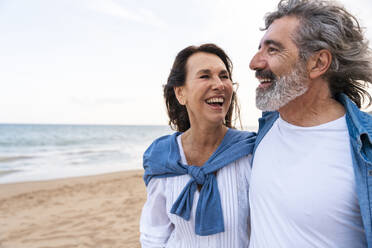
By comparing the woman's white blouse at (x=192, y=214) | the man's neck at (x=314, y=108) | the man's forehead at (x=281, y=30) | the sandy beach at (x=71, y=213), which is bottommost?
the sandy beach at (x=71, y=213)

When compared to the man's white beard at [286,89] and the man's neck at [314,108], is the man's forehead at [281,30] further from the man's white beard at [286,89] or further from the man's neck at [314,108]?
the man's neck at [314,108]

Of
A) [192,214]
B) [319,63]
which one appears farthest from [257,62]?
[192,214]

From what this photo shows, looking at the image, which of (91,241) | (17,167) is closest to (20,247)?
(91,241)

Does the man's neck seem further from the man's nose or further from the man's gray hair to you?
the man's nose

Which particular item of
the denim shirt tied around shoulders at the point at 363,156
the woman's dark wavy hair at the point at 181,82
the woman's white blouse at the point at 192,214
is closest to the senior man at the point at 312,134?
the denim shirt tied around shoulders at the point at 363,156

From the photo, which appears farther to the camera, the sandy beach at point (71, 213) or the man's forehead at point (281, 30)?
the sandy beach at point (71, 213)

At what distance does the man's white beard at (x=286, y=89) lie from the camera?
1.84 metres

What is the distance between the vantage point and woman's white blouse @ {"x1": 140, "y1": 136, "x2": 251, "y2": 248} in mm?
2037

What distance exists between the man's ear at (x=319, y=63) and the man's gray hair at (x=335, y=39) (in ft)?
0.09

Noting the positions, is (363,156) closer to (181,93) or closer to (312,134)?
(312,134)

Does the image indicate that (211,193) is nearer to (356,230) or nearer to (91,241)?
(356,230)

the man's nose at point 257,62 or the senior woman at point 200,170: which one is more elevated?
the man's nose at point 257,62

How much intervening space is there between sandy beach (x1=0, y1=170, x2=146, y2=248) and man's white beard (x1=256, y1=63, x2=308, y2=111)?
149 inches

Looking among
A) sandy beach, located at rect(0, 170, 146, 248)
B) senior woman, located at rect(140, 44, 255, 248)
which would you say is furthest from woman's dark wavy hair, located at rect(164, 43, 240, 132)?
sandy beach, located at rect(0, 170, 146, 248)
